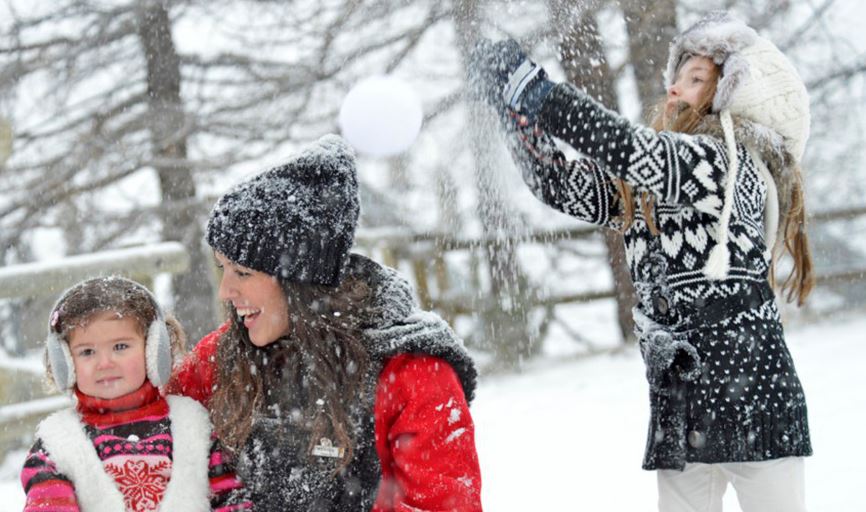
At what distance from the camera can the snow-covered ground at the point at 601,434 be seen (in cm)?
407

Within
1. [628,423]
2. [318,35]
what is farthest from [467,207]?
[628,423]

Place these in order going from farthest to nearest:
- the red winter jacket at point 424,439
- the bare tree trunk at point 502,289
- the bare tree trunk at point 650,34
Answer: the bare tree trunk at point 502,289 < the bare tree trunk at point 650,34 < the red winter jacket at point 424,439

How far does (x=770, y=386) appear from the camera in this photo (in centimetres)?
224

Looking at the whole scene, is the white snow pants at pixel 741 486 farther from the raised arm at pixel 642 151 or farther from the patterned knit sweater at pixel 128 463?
the patterned knit sweater at pixel 128 463

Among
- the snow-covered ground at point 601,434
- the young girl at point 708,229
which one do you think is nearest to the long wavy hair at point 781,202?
the young girl at point 708,229

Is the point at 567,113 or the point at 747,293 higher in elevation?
the point at 567,113

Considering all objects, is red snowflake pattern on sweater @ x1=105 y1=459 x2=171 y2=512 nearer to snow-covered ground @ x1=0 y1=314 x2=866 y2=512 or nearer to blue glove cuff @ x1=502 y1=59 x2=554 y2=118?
blue glove cuff @ x1=502 y1=59 x2=554 y2=118

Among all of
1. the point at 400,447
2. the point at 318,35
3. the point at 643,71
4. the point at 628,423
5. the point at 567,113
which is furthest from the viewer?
the point at 318,35

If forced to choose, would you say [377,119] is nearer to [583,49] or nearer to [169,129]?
[583,49]

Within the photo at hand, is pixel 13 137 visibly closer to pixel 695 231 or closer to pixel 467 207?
pixel 467 207

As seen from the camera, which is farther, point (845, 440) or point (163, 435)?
point (845, 440)

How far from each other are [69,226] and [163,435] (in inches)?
273

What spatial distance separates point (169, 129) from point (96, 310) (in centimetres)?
639

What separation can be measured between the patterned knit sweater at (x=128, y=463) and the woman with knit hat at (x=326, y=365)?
88 mm
